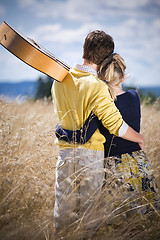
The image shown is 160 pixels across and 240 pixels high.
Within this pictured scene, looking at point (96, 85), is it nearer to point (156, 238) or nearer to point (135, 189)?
point (135, 189)

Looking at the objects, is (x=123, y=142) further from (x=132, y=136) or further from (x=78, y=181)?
(x=78, y=181)

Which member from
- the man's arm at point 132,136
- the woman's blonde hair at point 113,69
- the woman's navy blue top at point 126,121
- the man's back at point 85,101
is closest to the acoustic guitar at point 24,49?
the man's back at point 85,101

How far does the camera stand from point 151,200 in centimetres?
194

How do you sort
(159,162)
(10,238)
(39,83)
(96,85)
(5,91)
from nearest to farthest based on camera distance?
(10,238) → (96,85) → (159,162) → (5,91) → (39,83)

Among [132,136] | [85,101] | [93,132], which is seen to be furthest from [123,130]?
[85,101]

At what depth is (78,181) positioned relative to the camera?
1.97 metres

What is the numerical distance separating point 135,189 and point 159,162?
105cm

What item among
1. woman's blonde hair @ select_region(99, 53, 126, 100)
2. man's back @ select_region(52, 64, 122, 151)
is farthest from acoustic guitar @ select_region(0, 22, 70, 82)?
woman's blonde hair @ select_region(99, 53, 126, 100)

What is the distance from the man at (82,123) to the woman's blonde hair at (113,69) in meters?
0.05

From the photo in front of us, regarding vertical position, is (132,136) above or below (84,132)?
above

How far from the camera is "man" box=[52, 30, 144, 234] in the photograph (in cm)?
178

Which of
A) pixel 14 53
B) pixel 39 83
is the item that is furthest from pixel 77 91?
pixel 39 83

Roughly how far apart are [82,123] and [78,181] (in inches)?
20.6

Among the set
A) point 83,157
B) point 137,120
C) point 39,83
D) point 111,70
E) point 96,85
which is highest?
point 111,70
